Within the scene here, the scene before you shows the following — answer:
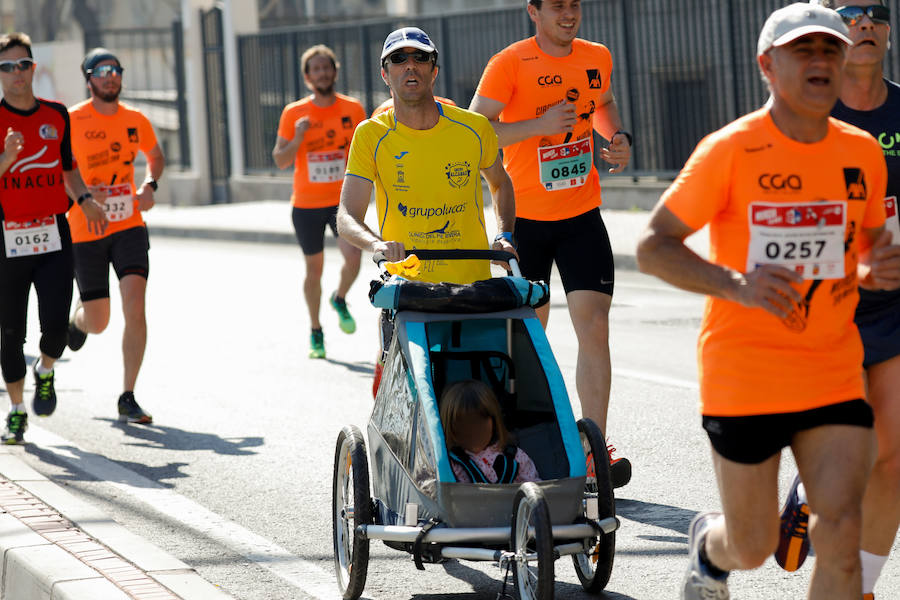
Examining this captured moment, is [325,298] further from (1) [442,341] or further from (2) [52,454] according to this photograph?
(1) [442,341]

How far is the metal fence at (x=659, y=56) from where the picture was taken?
1950cm

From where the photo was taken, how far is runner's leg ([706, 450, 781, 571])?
13.1ft

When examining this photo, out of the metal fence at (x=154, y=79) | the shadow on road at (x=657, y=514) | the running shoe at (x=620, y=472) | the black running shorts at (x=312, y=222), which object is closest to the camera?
the shadow on road at (x=657, y=514)

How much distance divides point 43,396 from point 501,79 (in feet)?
11.3

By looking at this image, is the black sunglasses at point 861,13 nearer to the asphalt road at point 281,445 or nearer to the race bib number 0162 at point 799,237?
the race bib number 0162 at point 799,237

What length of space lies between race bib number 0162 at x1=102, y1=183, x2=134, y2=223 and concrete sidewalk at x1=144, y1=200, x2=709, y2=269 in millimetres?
8166

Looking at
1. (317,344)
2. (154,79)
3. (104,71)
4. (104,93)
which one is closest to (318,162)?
(317,344)

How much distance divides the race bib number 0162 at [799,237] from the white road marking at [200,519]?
2.29 metres

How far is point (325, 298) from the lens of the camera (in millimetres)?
14078

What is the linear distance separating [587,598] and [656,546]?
0.68m

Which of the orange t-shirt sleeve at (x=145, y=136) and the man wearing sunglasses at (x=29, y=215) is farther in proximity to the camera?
the orange t-shirt sleeve at (x=145, y=136)

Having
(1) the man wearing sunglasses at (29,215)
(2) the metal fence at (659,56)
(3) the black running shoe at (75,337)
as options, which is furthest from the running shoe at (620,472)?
(2) the metal fence at (659,56)

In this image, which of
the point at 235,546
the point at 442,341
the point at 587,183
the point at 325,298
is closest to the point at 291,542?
the point at 235,546

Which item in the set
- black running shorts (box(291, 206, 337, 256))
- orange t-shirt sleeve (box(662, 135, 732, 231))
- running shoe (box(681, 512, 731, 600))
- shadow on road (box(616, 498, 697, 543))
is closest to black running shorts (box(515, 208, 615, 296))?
shadow on road (box(616, 498, 697, 543))
